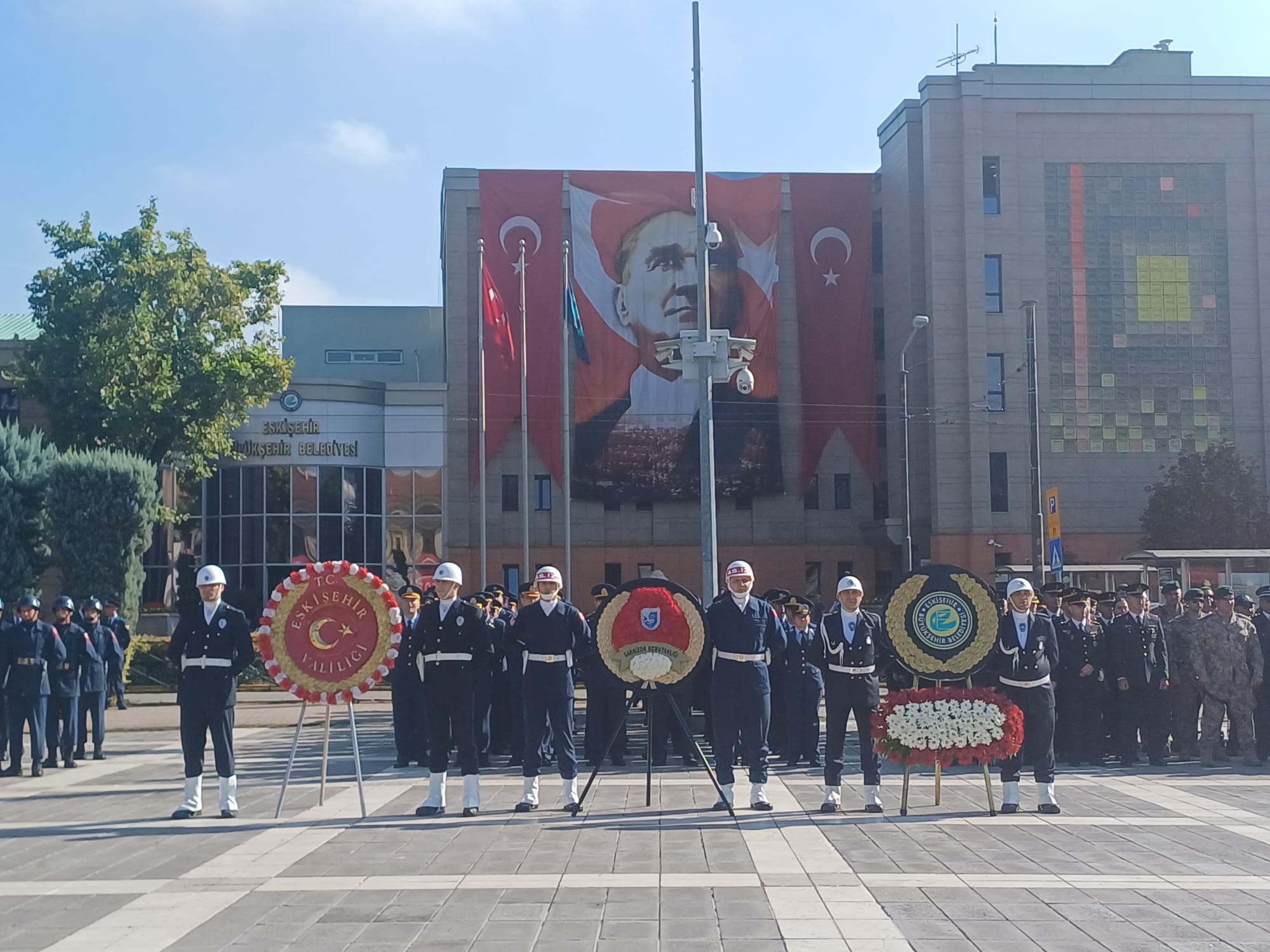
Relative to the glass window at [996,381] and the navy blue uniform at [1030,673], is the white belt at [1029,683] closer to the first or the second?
the navy blue uniform at [1030,673]

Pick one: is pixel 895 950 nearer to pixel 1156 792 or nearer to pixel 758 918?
pixel 758 918

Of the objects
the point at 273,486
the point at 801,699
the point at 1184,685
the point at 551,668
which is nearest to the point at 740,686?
the point at 551,668

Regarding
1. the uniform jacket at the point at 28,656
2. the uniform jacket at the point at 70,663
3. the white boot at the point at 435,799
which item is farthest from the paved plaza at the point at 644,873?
the uniform jacket at the point at 70,663

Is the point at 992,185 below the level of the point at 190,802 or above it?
above

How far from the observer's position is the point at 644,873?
29.3ft

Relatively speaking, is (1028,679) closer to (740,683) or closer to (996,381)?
(740,683)

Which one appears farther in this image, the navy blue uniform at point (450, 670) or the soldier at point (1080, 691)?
the soldier at point (1080, 691)

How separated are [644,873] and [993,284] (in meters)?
43.2

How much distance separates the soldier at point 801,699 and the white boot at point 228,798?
6.48 metres

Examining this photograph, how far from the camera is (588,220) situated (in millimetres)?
51375

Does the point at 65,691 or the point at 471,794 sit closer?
the point at 471,794

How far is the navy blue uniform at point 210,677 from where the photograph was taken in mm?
11859

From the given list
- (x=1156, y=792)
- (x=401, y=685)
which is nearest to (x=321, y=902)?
(x=401, y=685)

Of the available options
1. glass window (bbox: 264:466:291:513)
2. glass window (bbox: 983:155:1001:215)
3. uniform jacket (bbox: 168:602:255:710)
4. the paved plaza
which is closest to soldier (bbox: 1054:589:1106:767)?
the paved plaza
